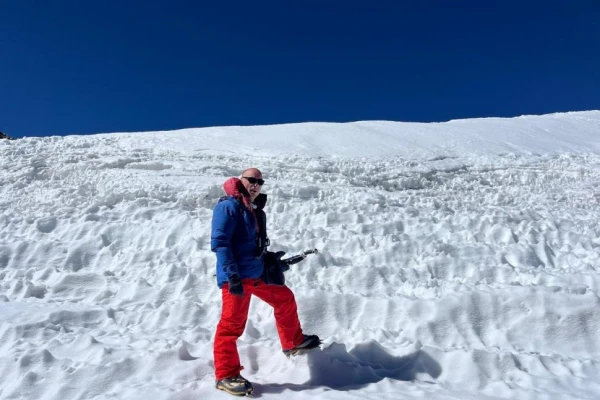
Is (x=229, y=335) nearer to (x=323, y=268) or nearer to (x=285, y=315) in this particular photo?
(x=285, y=315)

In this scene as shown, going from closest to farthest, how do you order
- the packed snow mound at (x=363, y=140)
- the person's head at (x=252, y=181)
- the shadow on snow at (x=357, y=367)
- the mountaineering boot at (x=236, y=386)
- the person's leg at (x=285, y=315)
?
the mountaineering boot at (x=236, y=386) → the shadow on snow at (x=357, y=367) → the person's head at (x=252, y=181) → the person's leg at (x=285, y=315) → the packed snow mound at (x=363, y=140)

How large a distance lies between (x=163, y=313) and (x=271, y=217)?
8.76ft

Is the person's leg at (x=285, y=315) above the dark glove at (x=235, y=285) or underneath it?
underneath

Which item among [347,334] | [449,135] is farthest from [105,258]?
[449,135]

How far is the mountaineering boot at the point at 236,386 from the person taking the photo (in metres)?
3.32

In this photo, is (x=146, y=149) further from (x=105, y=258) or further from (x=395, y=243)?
(x=395, y=243)

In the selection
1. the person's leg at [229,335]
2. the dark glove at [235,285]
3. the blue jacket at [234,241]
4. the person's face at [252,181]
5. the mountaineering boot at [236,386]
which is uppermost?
the person's face at [252,181]

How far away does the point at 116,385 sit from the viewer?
3545 millimetres

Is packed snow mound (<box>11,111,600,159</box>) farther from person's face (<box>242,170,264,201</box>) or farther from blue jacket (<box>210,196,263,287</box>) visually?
blue jacket (<box>210,196,263,287</box>)

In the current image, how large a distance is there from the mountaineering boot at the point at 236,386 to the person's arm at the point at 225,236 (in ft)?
2.55

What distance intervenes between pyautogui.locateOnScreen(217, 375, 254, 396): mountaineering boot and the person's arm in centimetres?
A: 78

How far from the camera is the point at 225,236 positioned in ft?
11.7

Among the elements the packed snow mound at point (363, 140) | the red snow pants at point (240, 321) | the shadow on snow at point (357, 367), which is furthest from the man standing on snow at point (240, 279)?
the packed snow mound at point (363, 140)

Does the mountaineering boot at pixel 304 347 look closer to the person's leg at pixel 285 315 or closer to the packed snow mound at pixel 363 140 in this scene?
the person's leg at pixel 285 315
